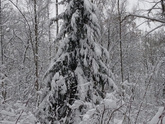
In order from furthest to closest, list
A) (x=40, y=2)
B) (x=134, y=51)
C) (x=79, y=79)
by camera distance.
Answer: (x=134, y=51) → (x=40, y=2) → (x=79, y=79)

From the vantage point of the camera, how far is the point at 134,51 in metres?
27.1

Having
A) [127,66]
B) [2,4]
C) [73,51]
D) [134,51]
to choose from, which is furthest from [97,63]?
[134,51]

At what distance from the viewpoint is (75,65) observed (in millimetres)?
6289

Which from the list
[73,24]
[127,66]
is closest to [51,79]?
[73,24]

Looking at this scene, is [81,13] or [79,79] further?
[81,13]

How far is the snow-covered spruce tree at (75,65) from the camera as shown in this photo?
228 inches

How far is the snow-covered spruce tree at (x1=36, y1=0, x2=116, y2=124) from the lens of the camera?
228 inches

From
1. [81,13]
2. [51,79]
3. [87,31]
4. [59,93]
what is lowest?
[59,93]

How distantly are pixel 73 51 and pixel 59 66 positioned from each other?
69cm

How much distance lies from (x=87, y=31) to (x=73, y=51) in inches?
32.2

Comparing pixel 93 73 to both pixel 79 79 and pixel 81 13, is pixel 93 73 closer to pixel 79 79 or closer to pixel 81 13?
pixel 79 79

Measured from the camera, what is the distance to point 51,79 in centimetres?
617

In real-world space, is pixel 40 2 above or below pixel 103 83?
above

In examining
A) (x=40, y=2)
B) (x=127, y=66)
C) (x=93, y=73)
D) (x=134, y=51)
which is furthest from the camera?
(x=134, y=51)
